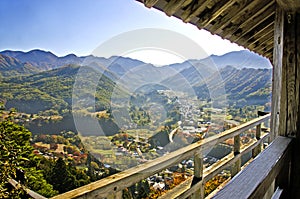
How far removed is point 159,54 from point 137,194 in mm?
3819

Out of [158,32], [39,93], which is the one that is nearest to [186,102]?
[158,32]

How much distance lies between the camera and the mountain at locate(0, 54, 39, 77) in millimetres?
6680

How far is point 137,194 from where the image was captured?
3.56 m

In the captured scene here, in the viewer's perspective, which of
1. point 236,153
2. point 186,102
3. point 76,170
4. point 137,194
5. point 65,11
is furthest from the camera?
point 65,11

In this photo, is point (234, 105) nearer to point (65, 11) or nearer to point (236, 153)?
point (236, 153)

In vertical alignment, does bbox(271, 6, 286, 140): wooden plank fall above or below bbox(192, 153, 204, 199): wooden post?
above

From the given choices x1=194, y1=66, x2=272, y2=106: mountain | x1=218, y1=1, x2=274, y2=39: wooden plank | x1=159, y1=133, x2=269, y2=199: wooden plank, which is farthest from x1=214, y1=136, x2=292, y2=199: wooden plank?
x1=194, y1=66, x2=272, y2=106: mountain

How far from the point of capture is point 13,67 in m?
7.28

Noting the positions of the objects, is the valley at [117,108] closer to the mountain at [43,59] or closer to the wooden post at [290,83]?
the mountain at [43,59]

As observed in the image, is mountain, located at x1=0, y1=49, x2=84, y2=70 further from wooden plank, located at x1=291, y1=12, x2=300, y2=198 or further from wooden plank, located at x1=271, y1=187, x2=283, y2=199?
wooden plank, located at x1=271, y1=187, x2=283, y2=199

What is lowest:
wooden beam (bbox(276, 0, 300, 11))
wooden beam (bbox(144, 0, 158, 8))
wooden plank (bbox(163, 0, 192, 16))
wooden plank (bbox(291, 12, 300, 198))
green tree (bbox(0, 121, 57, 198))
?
green tree (bbox(0, 121, 57, 198))

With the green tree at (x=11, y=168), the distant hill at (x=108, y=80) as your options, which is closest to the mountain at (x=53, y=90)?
the distant hill at (x=108, y=80)

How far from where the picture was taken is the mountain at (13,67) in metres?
6.68

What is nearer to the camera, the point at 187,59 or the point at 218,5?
the point at 218,5
